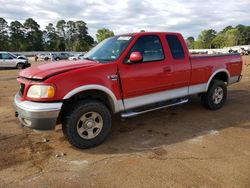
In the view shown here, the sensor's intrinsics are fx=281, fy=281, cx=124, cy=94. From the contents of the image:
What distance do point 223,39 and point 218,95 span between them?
112784 millimetres

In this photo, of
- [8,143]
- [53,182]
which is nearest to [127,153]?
[53,182]

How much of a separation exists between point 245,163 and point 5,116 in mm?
5369

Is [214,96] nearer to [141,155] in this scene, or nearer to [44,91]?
[141,155]

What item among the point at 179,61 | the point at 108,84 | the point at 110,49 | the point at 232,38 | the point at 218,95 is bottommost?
the point at 218,95

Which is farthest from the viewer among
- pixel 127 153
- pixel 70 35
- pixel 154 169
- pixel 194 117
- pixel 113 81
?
pixel 70 35

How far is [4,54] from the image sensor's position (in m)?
25.2

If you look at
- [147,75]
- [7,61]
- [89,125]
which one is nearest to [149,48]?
[147,75]

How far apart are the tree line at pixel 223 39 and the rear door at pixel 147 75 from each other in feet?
Answer: 349

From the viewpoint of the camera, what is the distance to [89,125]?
15.6ft

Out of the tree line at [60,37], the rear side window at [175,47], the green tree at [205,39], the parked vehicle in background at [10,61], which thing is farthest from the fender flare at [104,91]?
the green tree at [205,39]

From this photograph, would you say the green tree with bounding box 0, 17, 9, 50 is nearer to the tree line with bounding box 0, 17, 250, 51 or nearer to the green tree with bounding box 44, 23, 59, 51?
the tree line with bounding box 0, 17, 250, 51

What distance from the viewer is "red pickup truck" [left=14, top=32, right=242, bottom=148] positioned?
4.38 meters

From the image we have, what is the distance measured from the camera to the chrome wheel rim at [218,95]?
7070 millimetres

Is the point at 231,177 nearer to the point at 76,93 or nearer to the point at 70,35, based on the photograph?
the point at 76,93
